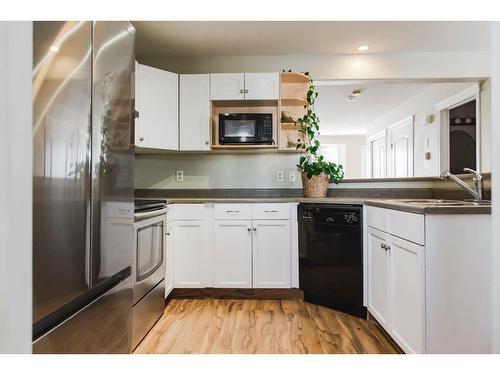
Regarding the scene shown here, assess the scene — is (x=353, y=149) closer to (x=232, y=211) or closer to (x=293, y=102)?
(x=293, y=102)

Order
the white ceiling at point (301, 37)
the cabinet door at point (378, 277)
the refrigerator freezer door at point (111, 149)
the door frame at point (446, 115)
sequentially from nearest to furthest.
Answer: the refrigerator freezer door at point (111, 149), the cabinet door at point (378, 277), the white ceiling at point (301, 37), the door frame at point (446, 115)

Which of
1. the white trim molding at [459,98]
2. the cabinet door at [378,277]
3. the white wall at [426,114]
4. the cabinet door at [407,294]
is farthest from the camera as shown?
the white wall at [426,114]

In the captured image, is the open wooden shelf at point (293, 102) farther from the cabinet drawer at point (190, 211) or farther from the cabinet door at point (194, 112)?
the cabinet drawer at point (190, 211)

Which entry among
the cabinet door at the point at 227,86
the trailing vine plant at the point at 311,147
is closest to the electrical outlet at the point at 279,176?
the trailing vine plant at the point at 311,147

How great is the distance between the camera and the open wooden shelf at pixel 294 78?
279 cm

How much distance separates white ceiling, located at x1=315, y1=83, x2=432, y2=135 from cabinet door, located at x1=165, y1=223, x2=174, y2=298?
2.64 m

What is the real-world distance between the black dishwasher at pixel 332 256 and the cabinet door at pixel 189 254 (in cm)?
86

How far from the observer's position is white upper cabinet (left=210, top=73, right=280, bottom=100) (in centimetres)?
272

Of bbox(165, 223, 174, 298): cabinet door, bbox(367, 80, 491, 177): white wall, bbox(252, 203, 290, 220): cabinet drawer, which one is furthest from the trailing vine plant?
bbox(367, 80, 491, 177): white wall

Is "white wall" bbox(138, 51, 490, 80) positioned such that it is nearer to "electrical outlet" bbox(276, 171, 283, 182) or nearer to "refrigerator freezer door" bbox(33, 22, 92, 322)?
"electrical outlet" bbox(276, 171, 283, 182)

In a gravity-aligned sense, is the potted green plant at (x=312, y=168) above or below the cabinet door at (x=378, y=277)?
above

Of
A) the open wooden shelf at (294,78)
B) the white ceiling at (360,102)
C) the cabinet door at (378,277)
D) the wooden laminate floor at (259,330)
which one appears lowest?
the wooden laminate floor at (259,330)

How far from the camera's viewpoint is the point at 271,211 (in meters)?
2.55

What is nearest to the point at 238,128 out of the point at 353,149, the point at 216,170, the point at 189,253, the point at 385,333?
the point at 216,170
